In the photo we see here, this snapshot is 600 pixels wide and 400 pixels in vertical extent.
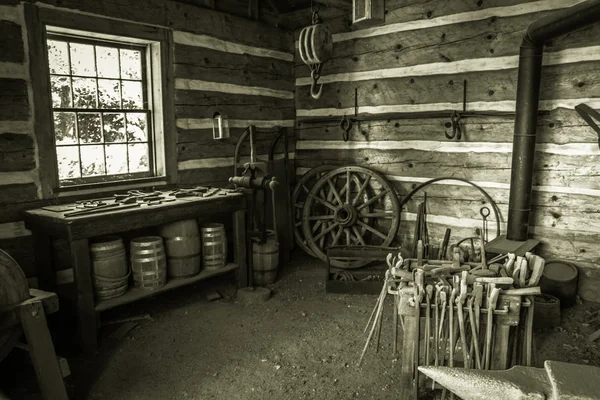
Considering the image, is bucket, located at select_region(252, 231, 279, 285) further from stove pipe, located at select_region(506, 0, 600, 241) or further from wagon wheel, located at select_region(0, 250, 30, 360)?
wagon wheel, located at select_region(0, 250, 30, 360)

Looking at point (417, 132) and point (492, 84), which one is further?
point (417, 132)

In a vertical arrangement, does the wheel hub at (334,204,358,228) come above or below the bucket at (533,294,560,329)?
above

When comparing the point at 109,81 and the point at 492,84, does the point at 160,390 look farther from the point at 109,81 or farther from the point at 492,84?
the point at 492,84

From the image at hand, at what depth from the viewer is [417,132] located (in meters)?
5.81

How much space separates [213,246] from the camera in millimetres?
4945

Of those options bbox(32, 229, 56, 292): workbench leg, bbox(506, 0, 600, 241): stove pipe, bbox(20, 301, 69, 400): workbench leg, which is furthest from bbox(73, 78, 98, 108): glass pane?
bbox(506, 0, 600, 241): stove pipe

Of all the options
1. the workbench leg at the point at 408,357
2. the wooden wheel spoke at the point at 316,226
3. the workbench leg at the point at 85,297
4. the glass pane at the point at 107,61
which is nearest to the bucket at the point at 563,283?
the workbench leg at the point at 408,357

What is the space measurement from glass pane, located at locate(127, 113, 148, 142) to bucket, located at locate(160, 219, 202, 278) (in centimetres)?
118

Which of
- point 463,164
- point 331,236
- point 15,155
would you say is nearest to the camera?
point 15,155

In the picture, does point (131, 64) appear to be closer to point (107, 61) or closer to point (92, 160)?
point (107, 61)

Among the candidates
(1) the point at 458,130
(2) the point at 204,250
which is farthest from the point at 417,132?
(2) the point at 204,250

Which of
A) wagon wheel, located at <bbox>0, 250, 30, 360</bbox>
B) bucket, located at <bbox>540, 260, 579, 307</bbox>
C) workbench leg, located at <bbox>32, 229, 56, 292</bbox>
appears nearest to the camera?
wagon wheel, located at <bbox>0, 250, 30, 360</bbox>

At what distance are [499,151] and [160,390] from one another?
414cm

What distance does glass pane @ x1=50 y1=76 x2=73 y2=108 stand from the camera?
14.6ft
